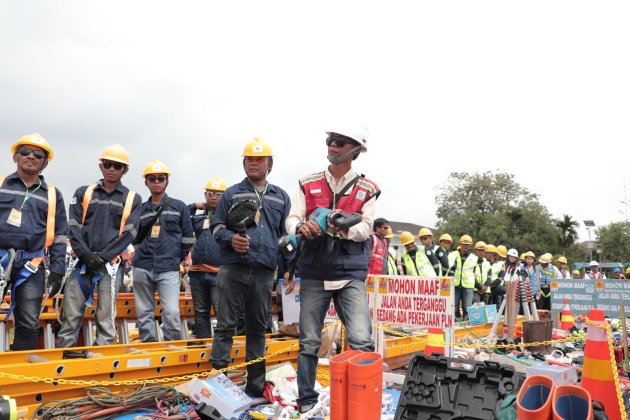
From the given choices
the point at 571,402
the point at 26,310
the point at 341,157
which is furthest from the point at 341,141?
the point at 26,310

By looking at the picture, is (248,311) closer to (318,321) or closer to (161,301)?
(318,321)

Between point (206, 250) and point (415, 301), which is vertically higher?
point (206, 250)

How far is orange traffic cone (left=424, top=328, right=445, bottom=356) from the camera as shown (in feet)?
18.1

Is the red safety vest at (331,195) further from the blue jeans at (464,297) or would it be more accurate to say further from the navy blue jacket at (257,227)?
the blue jeans at (464,297)

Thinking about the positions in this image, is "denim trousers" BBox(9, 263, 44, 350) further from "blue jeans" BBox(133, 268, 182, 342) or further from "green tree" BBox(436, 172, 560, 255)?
"green tree" BBox(436, 172, 560, 255)

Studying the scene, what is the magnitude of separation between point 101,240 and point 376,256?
4.68 metres

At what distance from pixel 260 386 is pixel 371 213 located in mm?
1984

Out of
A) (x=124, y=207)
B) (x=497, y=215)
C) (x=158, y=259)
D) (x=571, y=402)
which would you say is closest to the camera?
(x=571, y=402)

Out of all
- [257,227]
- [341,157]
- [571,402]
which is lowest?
[571,402]

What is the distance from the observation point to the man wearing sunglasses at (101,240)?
18.5 feet

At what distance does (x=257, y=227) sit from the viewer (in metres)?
5.11

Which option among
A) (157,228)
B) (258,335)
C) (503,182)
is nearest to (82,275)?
(157,228)

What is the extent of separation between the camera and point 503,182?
5906 centimetres

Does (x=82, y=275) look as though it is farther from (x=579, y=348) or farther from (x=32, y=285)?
(x=579, y=348)
